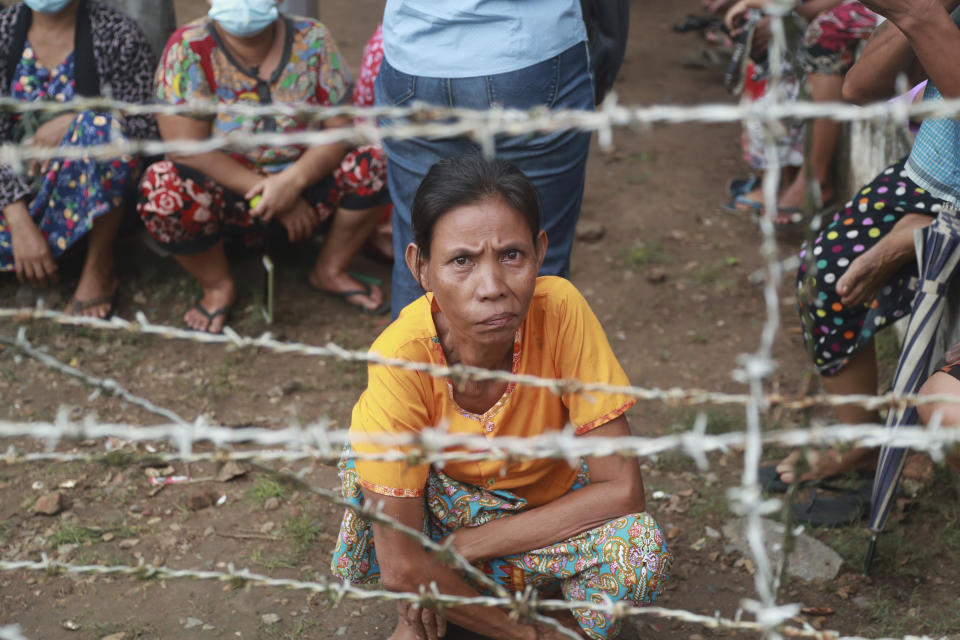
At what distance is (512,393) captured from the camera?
7.13 ft

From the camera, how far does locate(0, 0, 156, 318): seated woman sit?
3.93 m

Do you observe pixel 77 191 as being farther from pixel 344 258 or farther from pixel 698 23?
pixel 698 23

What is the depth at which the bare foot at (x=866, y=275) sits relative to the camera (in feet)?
8.43

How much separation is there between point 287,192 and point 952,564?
2.74 metres

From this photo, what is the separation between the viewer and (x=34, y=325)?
3957mm

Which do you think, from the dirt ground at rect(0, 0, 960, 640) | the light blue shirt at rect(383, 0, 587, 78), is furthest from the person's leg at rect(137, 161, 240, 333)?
the light blue shirt at rect(383, 0, 587, 78)

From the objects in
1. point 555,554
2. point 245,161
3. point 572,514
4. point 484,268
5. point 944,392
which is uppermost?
point 484,268

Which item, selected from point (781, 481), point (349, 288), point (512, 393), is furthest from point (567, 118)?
point (349, 288)

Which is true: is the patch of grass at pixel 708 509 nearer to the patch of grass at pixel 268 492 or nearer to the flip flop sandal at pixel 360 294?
the patch of grass at pixel 268 492

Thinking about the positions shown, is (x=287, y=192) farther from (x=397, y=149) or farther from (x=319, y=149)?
(x=397, y=149)

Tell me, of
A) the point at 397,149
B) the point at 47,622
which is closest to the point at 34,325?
the point at 47,622

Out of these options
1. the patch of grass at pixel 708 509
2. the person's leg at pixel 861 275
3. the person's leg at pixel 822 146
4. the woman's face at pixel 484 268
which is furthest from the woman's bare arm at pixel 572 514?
the person's leg at pixel 822 146

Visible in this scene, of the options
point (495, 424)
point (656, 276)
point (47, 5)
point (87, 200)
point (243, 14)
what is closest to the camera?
point (495, 424)

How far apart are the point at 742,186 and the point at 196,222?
286cm
